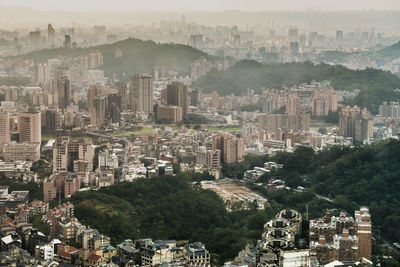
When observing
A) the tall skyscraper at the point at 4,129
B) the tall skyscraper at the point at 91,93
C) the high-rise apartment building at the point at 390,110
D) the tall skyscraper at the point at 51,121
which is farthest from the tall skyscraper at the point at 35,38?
the high-rise apartment building at the point at 390,110

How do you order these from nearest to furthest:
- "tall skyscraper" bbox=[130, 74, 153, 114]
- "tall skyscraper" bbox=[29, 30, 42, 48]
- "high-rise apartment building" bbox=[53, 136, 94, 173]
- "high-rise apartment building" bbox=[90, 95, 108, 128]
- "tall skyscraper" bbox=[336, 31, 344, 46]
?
"high-rise apartment building" bbox=[53, 136, 94, 173] → "high-rise apartment building" bbox=[90, 95, 108, 128] → "tall skyscraper" bbox=[29, 30, 42, 48] → "tall skyscraper" bbox=[130, 74, 153, 114] → "tall skyscraper" bbox=[336, 31, 344, 46]

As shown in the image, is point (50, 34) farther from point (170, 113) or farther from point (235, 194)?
point (235, 194)

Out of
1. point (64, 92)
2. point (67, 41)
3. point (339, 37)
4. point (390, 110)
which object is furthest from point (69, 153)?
point (339, 37)

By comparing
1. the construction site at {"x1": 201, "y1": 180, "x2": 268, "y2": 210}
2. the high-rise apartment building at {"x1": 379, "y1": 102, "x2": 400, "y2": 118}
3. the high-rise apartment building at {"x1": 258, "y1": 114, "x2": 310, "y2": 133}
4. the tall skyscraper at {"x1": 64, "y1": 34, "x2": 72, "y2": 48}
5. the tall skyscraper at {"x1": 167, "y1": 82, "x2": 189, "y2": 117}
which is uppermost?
the tall skyscraper at {"x1": 64, "y1": 34, "x2": 72, "y2": 48}

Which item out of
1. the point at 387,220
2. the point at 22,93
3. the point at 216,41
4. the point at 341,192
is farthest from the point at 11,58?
the point at 387,220

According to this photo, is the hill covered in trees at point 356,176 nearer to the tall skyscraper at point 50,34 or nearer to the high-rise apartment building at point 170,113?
the high-rise apartment building at point 170,113

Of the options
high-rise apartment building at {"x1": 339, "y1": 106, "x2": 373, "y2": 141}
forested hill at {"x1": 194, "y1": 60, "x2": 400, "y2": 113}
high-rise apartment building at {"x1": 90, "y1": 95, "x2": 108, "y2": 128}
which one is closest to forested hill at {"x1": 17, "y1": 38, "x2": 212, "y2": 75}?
forested hill at {"x1": 194, "y1": 60, "x2": 400, "y2": 113}

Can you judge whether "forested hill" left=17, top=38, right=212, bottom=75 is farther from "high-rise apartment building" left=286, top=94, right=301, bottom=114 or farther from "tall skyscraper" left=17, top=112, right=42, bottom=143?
"tall skyscraper" left=17, top=112, right=42, bottom=143
